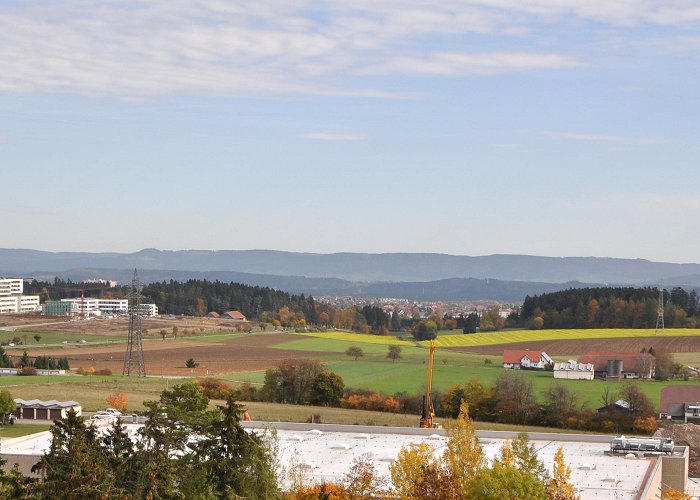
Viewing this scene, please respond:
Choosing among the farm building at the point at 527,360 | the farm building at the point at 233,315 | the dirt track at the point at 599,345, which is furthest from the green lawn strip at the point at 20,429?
the farm building at the point at 233,315

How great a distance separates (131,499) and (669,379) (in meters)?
68.0

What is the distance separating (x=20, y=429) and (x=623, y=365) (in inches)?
1989

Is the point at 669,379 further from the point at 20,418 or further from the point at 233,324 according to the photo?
the point at 233,324

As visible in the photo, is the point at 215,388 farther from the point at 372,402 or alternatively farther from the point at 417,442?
the point at 417,442

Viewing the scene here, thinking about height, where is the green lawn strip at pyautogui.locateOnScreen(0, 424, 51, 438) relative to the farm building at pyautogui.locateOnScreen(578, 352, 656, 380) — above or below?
below

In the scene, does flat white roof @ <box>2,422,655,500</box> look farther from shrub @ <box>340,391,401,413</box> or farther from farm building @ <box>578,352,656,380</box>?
farm building @ <box>578,352,656,380</box>

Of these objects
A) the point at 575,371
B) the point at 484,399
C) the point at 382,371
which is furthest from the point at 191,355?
the point at 484,399

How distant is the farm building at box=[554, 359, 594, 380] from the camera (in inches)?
3794

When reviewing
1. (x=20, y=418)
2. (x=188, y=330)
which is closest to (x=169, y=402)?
(x=20, y=418)

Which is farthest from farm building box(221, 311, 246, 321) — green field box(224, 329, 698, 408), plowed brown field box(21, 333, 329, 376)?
plowed brown field box(21, 333, 329, 376)

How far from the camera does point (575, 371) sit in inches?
3826

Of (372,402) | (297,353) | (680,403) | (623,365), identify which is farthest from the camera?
(297,353)

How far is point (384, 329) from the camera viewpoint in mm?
162250

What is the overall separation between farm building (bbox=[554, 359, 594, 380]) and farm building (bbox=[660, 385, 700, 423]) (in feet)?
54.0
